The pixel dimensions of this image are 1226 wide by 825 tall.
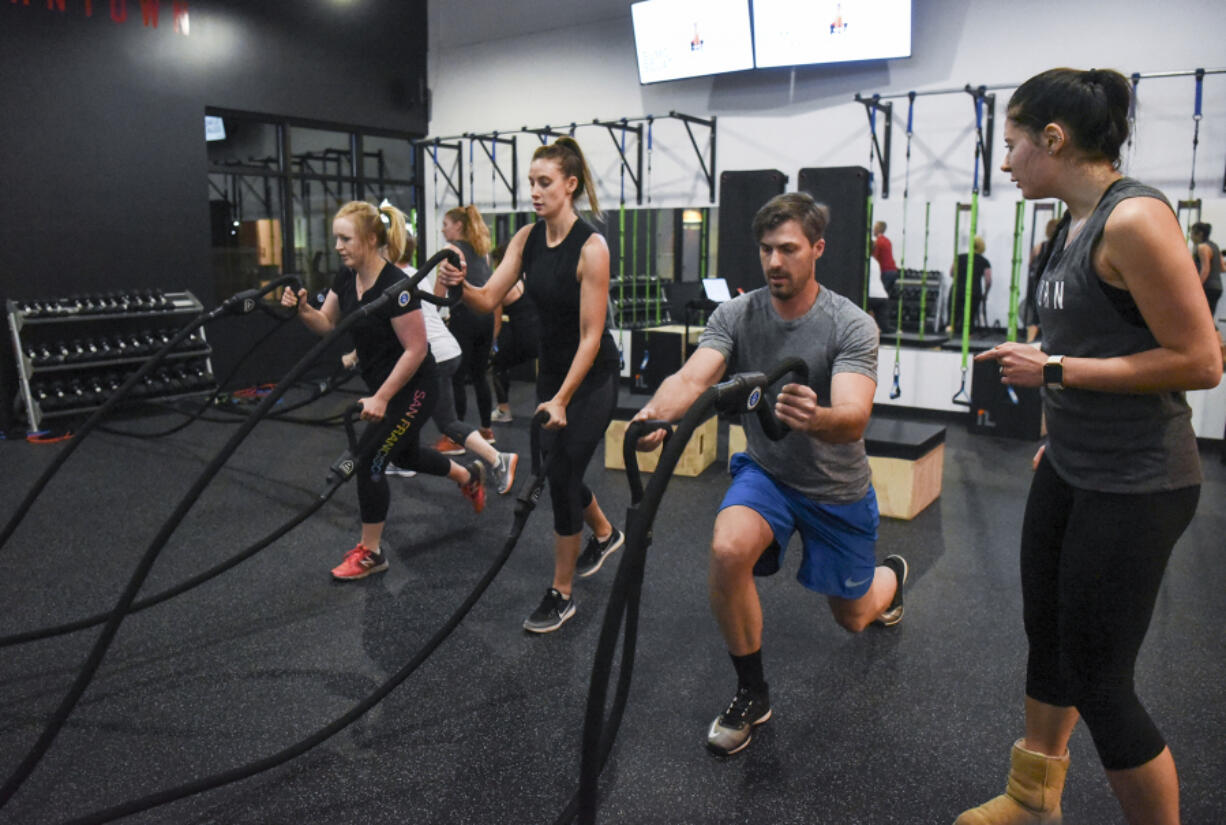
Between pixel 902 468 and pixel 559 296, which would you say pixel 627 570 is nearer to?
pixel 559 296

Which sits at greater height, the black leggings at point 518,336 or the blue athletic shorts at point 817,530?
the black leggings at point 518,336

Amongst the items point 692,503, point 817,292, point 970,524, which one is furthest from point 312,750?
point 970,524

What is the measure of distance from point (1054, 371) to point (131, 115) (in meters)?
7.29

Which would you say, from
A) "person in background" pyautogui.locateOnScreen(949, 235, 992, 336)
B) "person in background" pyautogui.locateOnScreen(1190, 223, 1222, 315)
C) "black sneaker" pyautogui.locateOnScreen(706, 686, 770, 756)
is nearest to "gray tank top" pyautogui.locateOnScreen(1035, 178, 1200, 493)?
"black sneaker" pyautogui.locateOnScreen(706, 686, 770, 756)

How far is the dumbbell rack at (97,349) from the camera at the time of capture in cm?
601

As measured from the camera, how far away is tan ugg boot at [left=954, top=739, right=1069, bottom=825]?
5.78 feet

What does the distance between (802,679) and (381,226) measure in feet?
6.67

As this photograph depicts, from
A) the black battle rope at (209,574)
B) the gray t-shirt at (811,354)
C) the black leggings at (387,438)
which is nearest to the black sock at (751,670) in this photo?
the gray t-shirt at (811,354)

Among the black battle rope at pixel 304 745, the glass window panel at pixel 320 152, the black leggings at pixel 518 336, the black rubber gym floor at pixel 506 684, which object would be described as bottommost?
the black rubber gym floor at pixel 506 684

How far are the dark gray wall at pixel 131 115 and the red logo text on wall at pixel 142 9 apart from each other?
0.05ft

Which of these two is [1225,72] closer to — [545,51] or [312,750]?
[545,51]

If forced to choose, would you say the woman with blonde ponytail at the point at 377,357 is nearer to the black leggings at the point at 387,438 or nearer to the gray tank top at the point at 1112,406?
the black leggings at the point at 387,438

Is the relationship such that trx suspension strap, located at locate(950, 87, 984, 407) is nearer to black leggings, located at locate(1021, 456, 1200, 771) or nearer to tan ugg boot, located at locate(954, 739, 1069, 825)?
tan ugg boot, located at locate(954, 739, 1069, 825)

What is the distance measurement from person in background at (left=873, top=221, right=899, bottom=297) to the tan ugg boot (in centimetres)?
564
